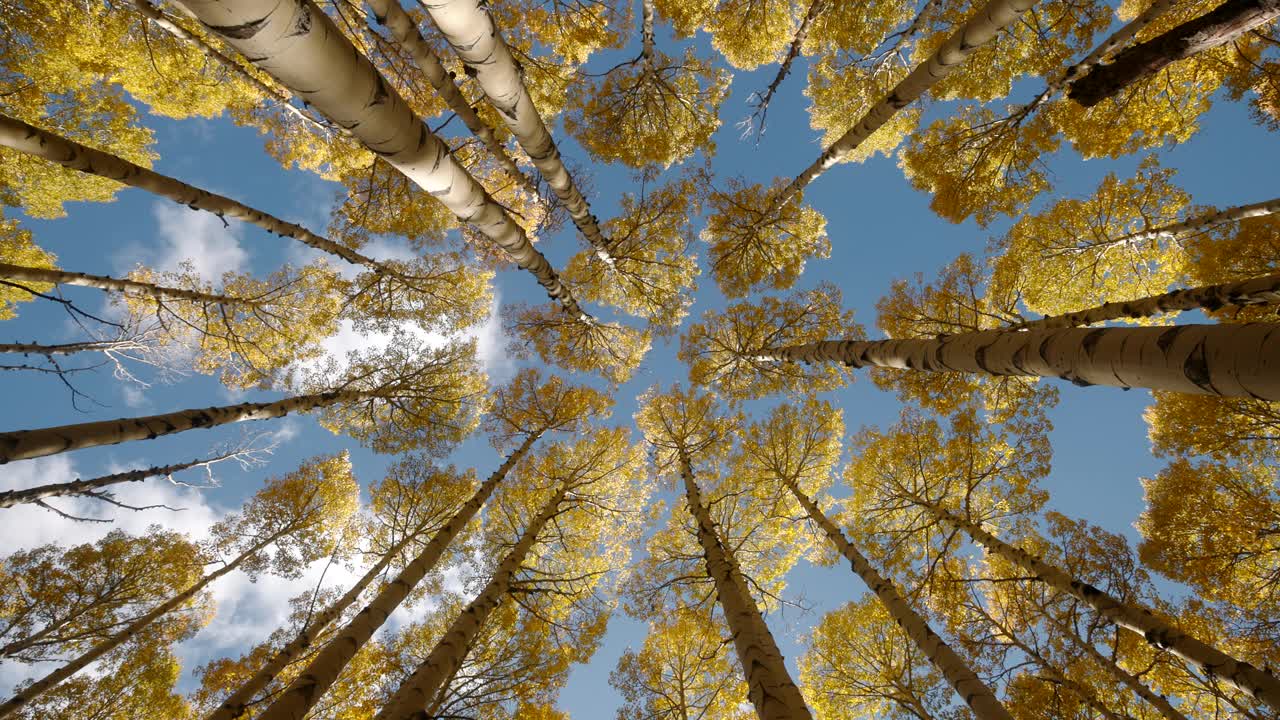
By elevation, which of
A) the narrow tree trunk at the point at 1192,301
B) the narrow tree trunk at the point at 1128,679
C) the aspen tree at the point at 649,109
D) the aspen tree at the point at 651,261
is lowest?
the narrow tree trunk at the point at 1128,679

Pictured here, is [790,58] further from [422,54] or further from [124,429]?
[124,429]

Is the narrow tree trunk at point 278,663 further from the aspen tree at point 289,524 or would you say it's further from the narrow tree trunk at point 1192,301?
the narrow tree trunk at point 1192,301

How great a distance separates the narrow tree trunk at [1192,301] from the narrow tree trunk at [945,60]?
9.51ft

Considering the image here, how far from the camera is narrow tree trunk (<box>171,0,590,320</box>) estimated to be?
141 cm

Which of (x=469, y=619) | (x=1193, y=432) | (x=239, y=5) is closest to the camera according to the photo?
(x=239, y=5)

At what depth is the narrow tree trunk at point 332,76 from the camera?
4.63 ft

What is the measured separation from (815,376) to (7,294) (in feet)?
53.6

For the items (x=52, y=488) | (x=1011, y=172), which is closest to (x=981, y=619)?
(x=1011, y=172)

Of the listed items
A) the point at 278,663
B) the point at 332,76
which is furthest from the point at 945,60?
the point at 278,663

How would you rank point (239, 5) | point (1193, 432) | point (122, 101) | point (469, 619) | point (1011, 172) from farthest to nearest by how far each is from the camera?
1. point (122, 101)
2. point (1193, 432)
3. point (1011, 172)
4. point (469, 619)
5. point (239, 5)

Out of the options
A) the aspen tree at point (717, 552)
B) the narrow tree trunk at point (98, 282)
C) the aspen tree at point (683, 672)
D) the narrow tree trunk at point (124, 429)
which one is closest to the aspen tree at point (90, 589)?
the narrow tree trunk at point (124, 429)

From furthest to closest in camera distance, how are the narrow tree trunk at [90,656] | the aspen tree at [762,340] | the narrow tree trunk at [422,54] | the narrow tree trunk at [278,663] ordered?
the aspen tree at [762,340], the narrow tree trunk at [90,656], the narrow tree trunk at [278,663], the narrow tree trunk at [422,54]

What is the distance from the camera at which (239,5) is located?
1.34 metres

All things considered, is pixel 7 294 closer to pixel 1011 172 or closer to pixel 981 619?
pixel 1011 172
